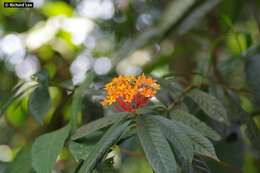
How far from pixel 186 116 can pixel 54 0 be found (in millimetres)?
1275

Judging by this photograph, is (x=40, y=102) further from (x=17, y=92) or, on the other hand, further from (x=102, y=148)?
(x=102, y=148)

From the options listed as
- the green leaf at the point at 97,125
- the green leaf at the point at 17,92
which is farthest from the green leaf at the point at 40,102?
the green leaf at the point at 97,125

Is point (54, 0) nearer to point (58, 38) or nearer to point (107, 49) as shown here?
point (58, 38)

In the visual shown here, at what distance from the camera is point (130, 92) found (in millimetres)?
815

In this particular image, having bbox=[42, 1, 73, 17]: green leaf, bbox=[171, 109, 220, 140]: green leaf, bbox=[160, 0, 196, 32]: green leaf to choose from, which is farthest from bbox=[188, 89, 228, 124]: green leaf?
bbox=[42, 1, 73, 17]: green leaf

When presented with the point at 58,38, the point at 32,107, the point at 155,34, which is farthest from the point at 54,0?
the point at 32,107

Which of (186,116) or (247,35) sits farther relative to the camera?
(247,35)

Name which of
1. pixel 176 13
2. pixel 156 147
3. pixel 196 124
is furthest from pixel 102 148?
pixel 176 13

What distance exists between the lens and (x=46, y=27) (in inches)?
72.1

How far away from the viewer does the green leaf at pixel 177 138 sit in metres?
0.70

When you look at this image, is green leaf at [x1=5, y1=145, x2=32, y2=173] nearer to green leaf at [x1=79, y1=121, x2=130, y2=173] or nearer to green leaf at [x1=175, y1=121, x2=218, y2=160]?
green leaf at [x1=79, y1=121, x2=130, y2=173]

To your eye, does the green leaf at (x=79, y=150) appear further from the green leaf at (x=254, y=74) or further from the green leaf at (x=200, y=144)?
the green leaf at (x=254, y=74)

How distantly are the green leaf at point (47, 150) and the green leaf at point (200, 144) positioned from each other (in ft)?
0.72

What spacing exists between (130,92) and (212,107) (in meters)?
0.25
